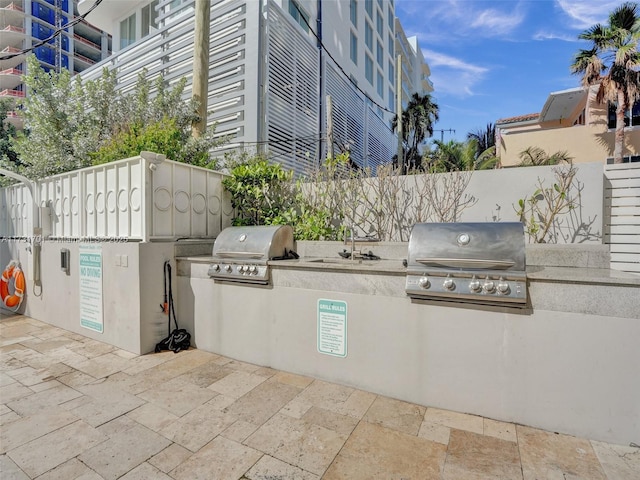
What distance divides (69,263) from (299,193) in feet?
13.1

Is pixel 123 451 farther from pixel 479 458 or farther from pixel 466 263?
pixel 466 263

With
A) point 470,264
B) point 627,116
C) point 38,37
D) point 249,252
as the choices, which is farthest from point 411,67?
point 38,37

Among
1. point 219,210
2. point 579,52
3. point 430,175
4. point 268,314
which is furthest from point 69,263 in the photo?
point 579,52

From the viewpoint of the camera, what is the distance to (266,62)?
385 inches

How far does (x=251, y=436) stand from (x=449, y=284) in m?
2.01

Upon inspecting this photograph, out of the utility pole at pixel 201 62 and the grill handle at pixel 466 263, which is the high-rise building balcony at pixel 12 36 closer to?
the utility pole at pixel 201 62

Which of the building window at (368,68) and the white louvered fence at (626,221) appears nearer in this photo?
the white louvered fence at (626,221)

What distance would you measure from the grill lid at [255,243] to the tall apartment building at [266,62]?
455cm

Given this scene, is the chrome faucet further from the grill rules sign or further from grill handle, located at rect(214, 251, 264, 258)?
grill handle, located at rect(214, 251, 264, 258)

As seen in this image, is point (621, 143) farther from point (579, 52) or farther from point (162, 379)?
point (162, 379)

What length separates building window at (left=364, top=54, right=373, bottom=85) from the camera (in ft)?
69.5

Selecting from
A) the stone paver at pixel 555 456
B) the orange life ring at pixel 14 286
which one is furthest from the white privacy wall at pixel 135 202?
the stone paver at pixel 555 456

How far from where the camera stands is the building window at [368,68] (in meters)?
21.2

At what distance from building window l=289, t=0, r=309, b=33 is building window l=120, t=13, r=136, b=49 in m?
8.67
